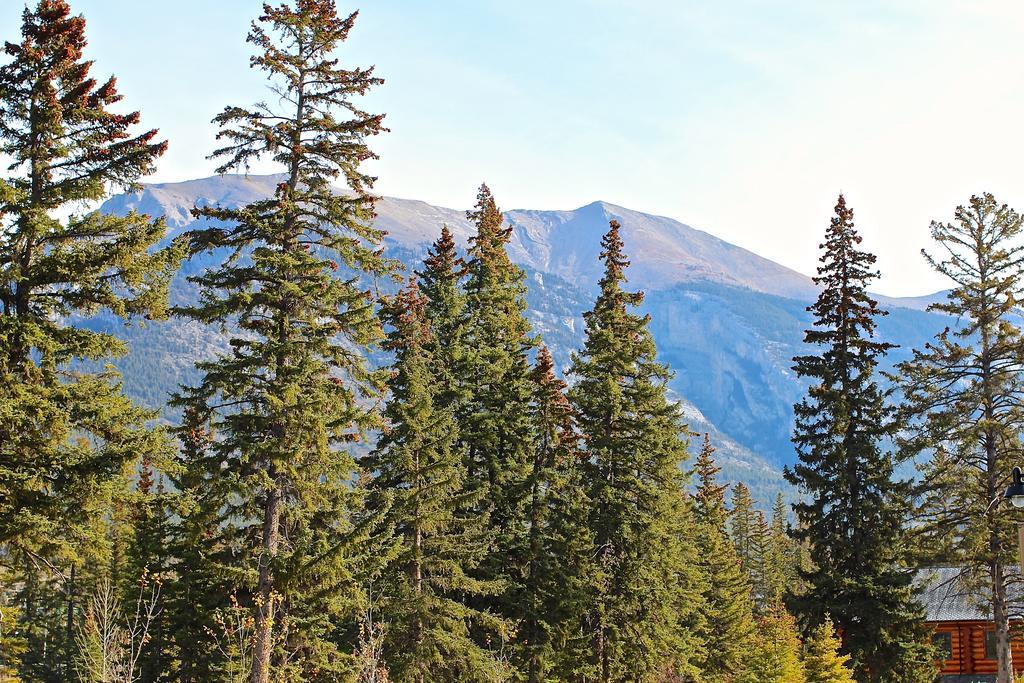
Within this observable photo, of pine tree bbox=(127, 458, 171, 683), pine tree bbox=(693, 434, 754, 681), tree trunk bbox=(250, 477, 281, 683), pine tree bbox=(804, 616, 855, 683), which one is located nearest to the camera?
tree trunk bbox=(250, 477, 281, 683)

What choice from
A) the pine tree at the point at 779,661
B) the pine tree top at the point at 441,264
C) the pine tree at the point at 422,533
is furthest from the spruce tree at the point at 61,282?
the pine tree at the point at 779,661

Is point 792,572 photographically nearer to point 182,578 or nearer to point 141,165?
point 182,578

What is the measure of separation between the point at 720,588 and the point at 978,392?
30.9 m

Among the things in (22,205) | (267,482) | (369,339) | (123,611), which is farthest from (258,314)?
(123,611)

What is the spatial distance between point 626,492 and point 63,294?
66.0 ft

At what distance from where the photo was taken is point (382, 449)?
30453 mm

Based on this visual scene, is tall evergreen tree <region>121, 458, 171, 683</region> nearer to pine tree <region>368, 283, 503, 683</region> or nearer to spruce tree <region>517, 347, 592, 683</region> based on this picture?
pine tree <region>368, 283, 503, 683</region>

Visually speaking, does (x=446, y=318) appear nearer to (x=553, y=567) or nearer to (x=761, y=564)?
(x=553, y=567)

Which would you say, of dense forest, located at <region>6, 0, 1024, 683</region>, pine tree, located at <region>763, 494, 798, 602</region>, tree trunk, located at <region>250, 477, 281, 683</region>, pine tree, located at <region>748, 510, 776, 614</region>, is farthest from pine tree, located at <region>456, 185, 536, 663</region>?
pine tree, located at <region>748, 510, 776, 614</region>

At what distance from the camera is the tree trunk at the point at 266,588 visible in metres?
18.9

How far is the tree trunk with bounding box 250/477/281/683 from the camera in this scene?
18938 millimetres

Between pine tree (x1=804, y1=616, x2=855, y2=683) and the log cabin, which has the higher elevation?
pine tree (x1=804, y1=616, x2=855, y2=683)

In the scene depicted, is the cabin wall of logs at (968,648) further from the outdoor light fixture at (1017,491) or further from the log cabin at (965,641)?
the outdoor light fixture at (1017,491)

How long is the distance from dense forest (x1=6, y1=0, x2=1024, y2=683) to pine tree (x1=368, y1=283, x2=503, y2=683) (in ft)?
0.37
